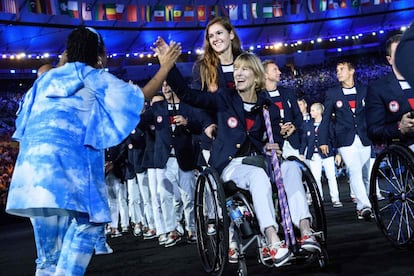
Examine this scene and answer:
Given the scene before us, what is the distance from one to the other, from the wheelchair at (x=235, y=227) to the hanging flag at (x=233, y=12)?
31.8 m

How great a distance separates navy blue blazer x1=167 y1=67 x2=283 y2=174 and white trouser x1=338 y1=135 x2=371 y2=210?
2.62 metres

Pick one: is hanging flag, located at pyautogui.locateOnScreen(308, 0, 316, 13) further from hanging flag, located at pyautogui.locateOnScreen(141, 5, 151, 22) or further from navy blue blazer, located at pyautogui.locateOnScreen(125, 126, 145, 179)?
navy blue blazer, located at pyautogui.locateOnScreen(125, 126, 145, 179)

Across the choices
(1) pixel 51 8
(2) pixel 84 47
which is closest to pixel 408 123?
(2) pixel 84 47

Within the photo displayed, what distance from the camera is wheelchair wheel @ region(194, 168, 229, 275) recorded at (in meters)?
3.70

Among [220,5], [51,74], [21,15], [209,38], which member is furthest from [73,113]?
[220,5]

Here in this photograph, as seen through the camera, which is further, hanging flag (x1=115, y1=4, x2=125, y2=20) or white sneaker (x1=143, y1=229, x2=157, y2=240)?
hanging flag (x1=115, y1=4, x2=125, y2=20)

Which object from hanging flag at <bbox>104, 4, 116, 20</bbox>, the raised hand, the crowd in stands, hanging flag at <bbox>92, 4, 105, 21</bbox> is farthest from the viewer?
hanging flag at <bbox>104, 4, 116, 20</bbox>

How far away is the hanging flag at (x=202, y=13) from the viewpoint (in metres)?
33.7

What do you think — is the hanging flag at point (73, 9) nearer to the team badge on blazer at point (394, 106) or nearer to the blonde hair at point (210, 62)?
the blonde hair at point (210, 62)

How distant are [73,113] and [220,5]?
32221mm

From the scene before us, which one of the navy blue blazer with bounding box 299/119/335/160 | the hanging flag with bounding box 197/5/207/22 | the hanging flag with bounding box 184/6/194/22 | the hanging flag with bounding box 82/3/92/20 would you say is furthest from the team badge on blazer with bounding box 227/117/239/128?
the hanging flag with bounding box 197/5/207/22

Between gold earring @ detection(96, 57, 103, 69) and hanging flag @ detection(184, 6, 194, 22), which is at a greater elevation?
hanging flag @ detection(184, 6, 194, 22)

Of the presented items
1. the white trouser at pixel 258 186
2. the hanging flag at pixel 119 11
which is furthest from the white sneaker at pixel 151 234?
the hanging flag at pixel 119 11

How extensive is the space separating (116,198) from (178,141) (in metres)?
2.02
